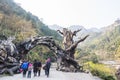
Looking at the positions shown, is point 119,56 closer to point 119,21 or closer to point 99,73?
point 99,73

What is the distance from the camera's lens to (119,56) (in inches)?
3986

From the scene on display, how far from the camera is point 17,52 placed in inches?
1085

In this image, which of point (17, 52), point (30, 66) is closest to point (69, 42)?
point (17, 52)

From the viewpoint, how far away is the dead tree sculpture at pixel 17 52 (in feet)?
80.3

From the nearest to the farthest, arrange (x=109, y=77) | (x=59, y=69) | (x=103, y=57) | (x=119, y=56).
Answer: (x=59, y=69)
(x=109, y=77)
(x=119, y=56)
(x=103, y=57)

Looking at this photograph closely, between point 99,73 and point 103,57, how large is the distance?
8253 cm

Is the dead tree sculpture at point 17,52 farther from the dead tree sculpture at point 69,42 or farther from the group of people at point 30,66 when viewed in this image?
the group of people at point 30,66

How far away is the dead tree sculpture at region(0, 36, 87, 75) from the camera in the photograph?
24.5m

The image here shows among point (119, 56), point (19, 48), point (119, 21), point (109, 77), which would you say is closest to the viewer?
point (19, 48)

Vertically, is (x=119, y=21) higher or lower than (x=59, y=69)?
higher

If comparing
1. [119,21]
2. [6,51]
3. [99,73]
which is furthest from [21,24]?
[119,21]

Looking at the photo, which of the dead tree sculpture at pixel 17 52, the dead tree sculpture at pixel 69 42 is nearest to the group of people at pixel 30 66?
the dead tree sculpture at pixel 17 52

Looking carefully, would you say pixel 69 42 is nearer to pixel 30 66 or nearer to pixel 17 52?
pixel 17 52

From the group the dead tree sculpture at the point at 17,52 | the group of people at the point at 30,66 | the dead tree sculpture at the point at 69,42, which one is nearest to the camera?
the group of people at the point at 30,66
